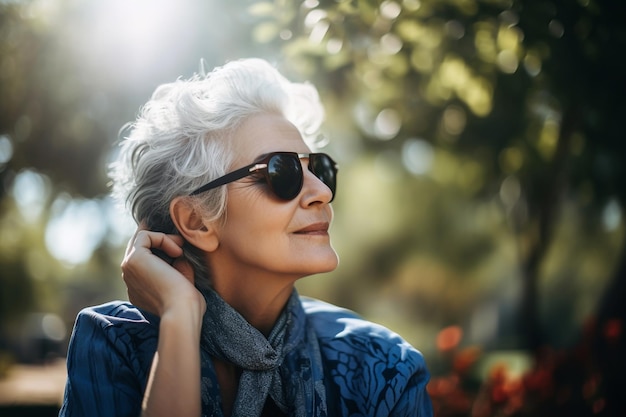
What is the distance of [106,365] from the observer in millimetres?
2428

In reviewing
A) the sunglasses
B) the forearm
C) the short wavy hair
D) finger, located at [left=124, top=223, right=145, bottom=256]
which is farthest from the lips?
finger, located at [left=124, top=223, right=145, bottom=256]

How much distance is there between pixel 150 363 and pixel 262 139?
1.07 metres

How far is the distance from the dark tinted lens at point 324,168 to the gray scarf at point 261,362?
0.68 meters

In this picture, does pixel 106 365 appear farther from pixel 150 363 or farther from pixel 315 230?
pixel 315 230

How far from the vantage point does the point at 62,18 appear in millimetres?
9797

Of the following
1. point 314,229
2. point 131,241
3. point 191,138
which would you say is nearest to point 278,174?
point 314,229

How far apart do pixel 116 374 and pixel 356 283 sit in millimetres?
22050

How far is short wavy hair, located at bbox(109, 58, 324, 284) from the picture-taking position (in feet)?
9.14

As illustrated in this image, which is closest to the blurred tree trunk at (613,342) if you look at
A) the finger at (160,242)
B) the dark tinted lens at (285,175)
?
the dark tinted lens at (285,175)

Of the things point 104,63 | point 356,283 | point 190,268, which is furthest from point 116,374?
point 356,283

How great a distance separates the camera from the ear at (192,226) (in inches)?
111

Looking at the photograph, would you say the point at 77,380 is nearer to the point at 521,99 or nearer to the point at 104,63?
the point at 521,99

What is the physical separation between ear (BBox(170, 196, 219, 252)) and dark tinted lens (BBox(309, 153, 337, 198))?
537 mm

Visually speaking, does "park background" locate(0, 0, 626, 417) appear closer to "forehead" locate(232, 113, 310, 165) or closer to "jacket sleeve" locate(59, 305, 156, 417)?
"forehead" locate(232, 113, 310, 165)
